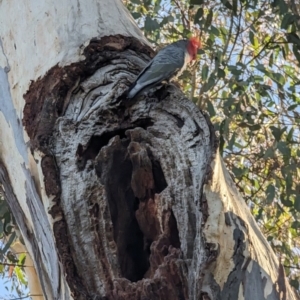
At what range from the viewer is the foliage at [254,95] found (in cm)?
254

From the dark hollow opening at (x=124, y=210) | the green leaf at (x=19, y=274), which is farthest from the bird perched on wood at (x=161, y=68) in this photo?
the green leaf at (x=19, y=274)

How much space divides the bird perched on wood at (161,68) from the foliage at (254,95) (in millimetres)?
806

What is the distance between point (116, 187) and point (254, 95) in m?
1.86

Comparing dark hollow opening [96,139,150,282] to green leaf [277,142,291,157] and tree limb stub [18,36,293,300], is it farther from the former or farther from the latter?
green leaf [277,142,291,157]

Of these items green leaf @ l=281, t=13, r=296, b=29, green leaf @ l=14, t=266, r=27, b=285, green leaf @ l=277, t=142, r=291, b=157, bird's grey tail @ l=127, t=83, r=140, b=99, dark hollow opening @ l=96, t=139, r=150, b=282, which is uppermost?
bird's grey tail @ l=127, t=83, r=140, b=99

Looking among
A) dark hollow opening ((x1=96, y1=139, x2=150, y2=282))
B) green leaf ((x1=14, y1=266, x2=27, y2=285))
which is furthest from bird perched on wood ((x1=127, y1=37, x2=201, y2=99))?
green leaf ((x1=14, y1=266, x2=27, y2=285))

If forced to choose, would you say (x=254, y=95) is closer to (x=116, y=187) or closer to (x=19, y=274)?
(x=19, y=274)

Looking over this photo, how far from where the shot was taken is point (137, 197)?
112 cm

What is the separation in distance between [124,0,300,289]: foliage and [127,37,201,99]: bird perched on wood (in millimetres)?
806

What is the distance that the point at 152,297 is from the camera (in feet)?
3.17

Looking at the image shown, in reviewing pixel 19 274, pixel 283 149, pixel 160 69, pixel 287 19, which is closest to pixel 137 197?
pixel 160 69

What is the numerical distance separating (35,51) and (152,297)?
0.68 m

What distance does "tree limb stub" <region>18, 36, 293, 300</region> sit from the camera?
980mm

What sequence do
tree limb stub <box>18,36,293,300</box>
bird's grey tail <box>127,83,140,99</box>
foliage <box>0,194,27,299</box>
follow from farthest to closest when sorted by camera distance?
foliage <box>0,194,27,299</box>
bird's grey tail <box>127,83,140,99</box>
tree limb stub <box>18,36,293,300</box>
